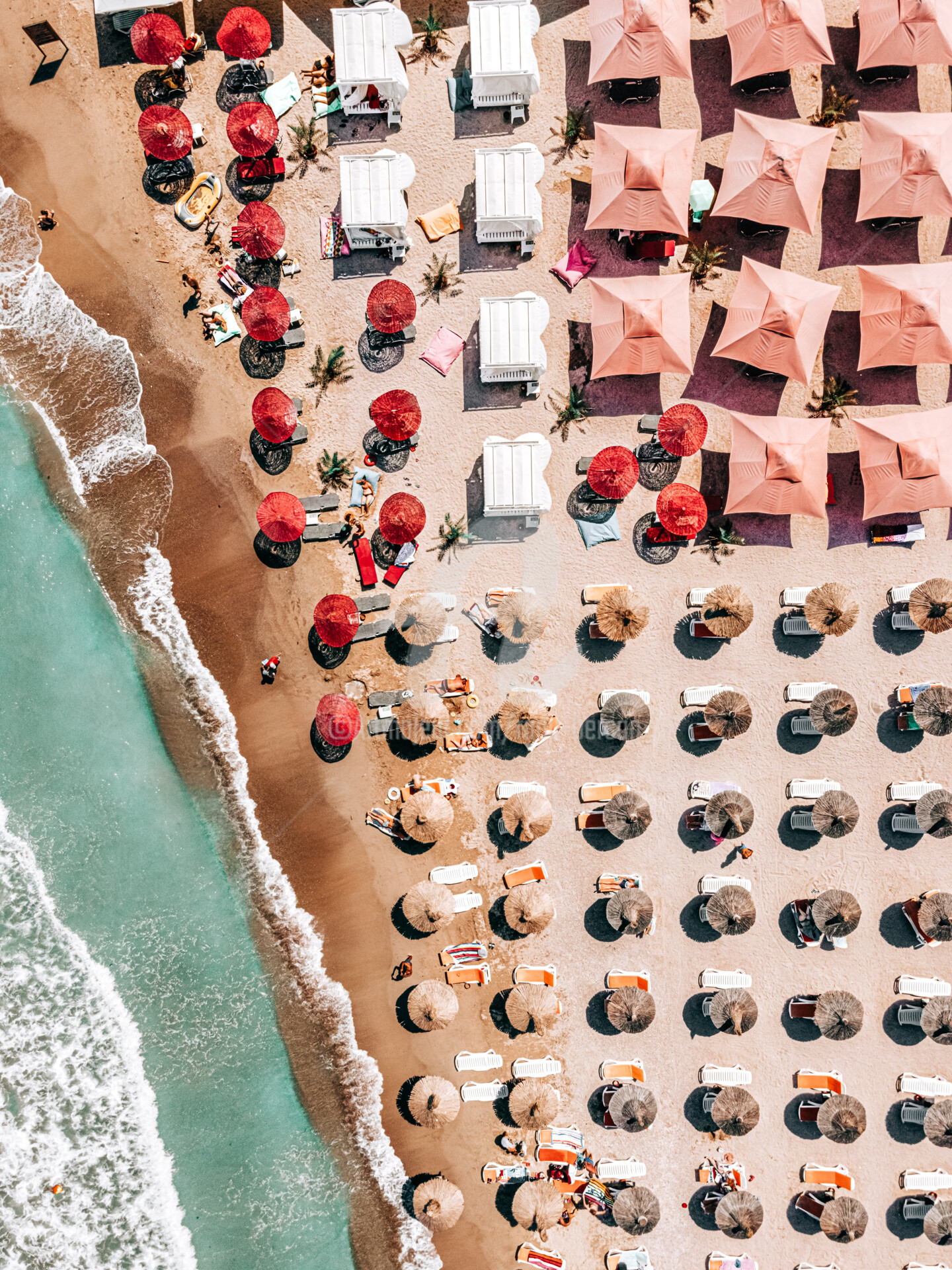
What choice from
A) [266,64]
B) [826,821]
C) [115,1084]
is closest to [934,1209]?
[826,821]

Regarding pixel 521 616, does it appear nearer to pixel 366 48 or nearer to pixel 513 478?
pixel 513 478

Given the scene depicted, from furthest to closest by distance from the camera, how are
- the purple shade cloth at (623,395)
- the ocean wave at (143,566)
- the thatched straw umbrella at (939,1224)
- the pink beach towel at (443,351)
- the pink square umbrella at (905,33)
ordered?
the purple shade cloth at (623,395)
the pink beach towel at (443,351)
the ocean wave at (143,566)
the thatched straw umbrella at (939,1224)
the pink square umbrella at (905,33)

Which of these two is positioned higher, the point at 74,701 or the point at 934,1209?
the point at 74,701

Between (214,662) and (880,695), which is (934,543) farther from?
(214,662)

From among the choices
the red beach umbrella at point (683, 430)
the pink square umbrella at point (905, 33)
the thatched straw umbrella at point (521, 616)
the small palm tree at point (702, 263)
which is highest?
the pink square umbrella at point (905, 33)

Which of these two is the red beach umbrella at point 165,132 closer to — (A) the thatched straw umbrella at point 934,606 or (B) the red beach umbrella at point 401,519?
(B) the red beach umbrella at point 401,519

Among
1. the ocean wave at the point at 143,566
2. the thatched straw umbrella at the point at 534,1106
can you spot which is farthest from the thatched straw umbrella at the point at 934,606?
the ocean wave at the point at 143,566

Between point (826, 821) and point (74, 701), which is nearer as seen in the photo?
point (826, 821)
